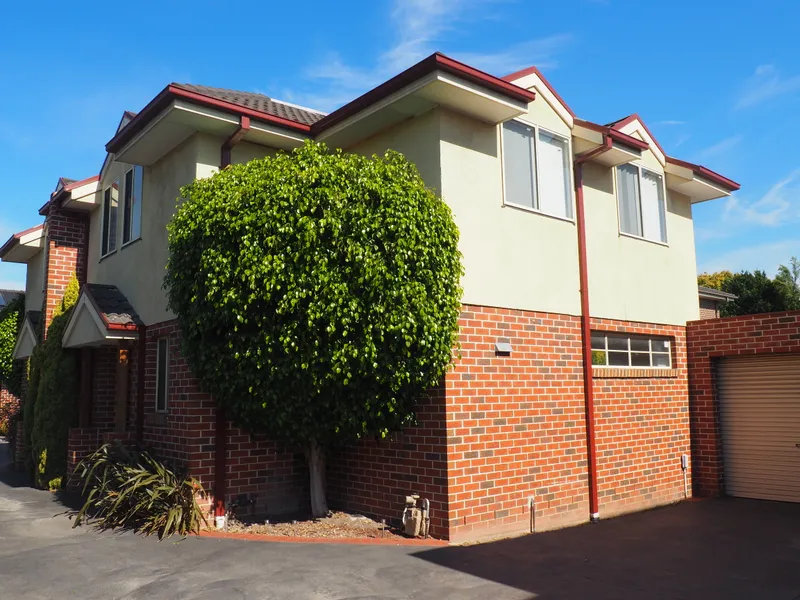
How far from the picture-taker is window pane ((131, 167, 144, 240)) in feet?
38.1

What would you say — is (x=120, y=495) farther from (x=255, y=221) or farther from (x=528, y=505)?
(x=528, y=505)

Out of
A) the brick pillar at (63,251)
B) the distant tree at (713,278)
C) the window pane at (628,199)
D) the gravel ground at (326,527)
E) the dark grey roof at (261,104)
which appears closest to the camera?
the gravel ground at (326,527)

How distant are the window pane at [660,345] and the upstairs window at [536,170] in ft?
10.6

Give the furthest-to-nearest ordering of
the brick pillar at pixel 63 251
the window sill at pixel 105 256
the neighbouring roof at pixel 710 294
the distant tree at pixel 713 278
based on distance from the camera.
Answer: the distant tree at pixel 713 278, the neighbouring roof at pixel 710 294, the brick pillar at pixel 63 251, the window sill at pixel 105 256

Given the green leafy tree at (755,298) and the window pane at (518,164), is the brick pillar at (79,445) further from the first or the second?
the green leafy tree at (755,298)

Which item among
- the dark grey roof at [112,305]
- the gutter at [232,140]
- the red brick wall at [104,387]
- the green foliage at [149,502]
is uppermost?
the gutter at [232,140]

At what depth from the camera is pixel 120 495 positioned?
867 cm

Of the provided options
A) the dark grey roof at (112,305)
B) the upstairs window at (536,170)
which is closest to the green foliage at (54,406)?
the dark grey roof at (112,305)

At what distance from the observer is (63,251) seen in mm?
14195

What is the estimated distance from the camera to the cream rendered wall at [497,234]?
894 centimetres

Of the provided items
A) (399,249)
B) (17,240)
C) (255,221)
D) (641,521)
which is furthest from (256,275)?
(17,240)

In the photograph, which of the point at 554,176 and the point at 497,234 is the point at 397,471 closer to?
the point at 497,234

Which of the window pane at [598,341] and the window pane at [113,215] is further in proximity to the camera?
the window pane at [113,215]

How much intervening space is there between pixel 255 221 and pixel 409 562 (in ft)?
13.8
